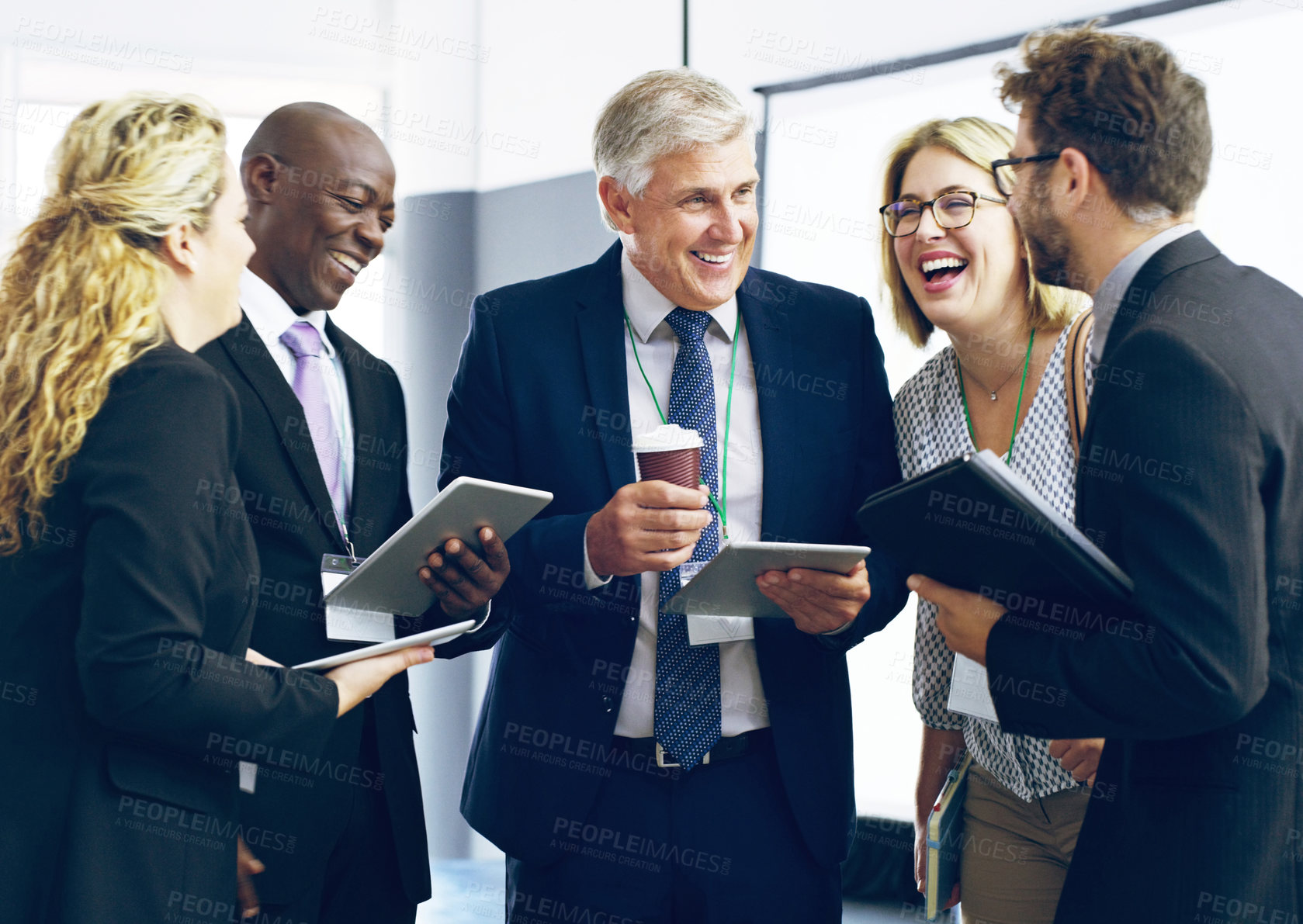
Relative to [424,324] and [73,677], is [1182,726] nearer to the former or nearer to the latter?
[73,677]

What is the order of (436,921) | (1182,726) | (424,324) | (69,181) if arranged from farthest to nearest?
(424,324), (436,921), (69,181), (1182,726)

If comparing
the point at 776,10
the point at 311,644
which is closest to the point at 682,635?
the point at 311,644

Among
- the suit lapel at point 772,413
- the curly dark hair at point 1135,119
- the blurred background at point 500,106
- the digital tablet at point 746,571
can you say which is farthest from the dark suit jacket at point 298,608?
the blurred background at point 500,106

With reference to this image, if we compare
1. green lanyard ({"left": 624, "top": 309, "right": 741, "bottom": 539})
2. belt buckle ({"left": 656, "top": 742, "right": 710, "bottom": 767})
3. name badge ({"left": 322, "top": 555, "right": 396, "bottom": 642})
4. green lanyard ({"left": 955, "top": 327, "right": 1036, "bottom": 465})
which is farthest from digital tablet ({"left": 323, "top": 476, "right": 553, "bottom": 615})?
green lanyard ({"left": 955, "top": 327, "right": 1036, "bottom": 465})

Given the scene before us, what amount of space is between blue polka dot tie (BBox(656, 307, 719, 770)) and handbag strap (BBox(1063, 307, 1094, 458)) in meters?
0.66

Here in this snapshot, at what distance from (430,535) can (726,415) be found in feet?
2.09

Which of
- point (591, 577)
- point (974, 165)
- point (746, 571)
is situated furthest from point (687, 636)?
point (974, 165)

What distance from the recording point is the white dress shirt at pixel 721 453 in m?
1.97

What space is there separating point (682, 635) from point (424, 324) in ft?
9.47

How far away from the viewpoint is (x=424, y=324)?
14.8ft

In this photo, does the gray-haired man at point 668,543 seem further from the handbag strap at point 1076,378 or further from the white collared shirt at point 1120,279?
the white collared shirt at point 1120,279

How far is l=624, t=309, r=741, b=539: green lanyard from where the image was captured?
203cm

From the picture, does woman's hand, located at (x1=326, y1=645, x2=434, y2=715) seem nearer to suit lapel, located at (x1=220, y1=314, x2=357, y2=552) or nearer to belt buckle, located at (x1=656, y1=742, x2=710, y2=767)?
suit lapel, located at (x1=220, y1=314, x2=357, y2=552)

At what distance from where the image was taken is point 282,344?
2.18m
